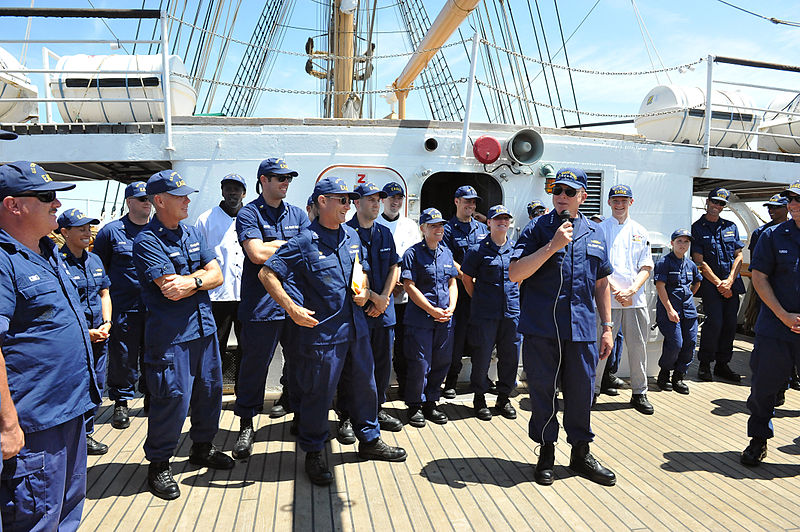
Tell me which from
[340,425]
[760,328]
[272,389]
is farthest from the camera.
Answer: [272,389]

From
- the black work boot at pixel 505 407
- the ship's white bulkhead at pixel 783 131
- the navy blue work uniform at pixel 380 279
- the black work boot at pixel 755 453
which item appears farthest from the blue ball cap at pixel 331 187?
the ship's white bulkhead at pixel 783 131

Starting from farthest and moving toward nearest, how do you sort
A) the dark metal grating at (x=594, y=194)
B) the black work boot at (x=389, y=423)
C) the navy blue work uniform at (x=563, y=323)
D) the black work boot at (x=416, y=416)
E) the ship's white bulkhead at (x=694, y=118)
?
the ship's white bulkhead at (x=694, y=118)
the dark metal grating at (x=594, y=194)
the black work boot at (x=416, y=416)
the black work boot at (x=389, y=423)
the navy blue work uniform at (x=563, y=323)

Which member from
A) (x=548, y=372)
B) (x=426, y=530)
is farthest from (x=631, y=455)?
(x=426, y=530)

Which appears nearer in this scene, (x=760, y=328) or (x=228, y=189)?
(x=760, y=328)

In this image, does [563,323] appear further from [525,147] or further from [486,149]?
[525,147]

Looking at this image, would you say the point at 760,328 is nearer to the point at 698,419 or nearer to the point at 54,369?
the point at 698,419

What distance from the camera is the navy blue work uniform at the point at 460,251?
15.4 feet

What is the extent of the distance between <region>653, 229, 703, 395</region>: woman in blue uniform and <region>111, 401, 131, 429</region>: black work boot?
4.96 meters

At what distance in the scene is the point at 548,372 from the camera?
3250 mm

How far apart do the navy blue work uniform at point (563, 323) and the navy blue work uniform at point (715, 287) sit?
3.05 metres

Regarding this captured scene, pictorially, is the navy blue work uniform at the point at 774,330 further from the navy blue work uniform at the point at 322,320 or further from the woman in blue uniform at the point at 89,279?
the woman in blue uniform at the point at 89,279

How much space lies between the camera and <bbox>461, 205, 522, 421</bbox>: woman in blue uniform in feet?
14.3

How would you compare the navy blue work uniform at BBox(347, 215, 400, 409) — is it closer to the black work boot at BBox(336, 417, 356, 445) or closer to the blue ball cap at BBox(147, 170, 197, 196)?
the black work boot at BBox(336, 417, 356, 445)

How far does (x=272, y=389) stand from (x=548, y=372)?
8.74 feet
